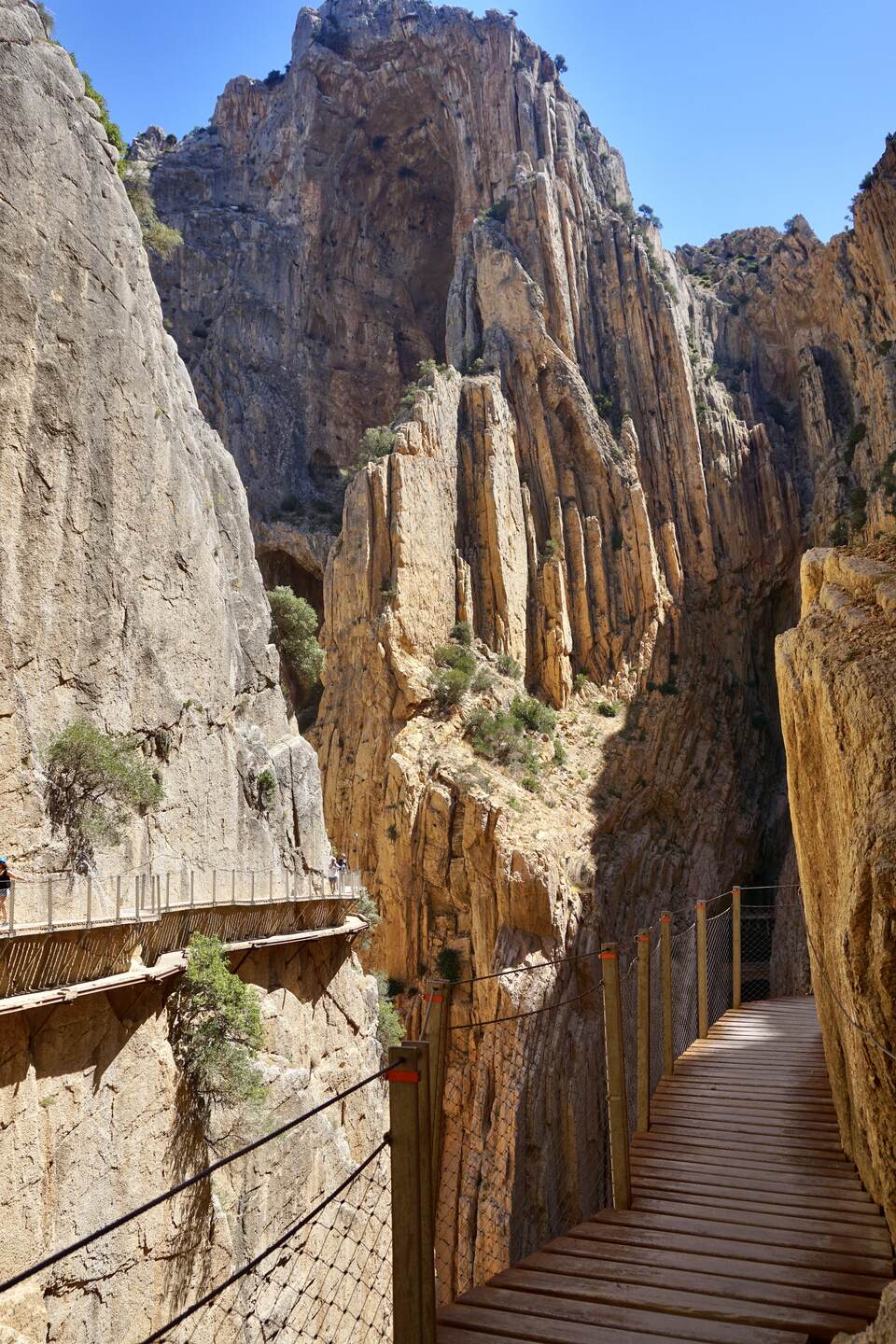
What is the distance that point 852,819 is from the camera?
6.62 m

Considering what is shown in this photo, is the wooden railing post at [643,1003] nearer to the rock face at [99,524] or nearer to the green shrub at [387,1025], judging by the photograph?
the rock face at [99,524]

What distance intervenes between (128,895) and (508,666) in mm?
24028

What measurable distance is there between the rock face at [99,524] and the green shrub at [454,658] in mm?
13301

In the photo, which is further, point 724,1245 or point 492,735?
point 492,735

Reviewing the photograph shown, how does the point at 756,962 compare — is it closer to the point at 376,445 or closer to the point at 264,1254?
the point at 376,445

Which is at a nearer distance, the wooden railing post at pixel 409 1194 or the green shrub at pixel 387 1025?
the wooden railing post at pixel 409 1194

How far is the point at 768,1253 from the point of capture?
6062 millimetres

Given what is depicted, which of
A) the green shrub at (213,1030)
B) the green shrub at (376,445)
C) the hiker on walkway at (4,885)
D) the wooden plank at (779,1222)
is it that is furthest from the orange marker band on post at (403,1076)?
the green shrub at (376,445)

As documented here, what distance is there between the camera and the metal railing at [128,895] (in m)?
11.9

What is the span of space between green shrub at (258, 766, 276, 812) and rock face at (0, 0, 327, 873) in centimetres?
13

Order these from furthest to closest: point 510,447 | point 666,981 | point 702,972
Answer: point 510,447, point 702,972, point 666,981

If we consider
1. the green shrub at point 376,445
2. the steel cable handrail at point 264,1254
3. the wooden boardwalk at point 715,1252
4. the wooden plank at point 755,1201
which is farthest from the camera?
the green shrub at point 376,445

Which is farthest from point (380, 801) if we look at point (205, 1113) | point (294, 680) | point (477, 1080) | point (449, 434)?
point (205, 1113)

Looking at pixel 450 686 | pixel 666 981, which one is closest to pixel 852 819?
pixel 666 981
